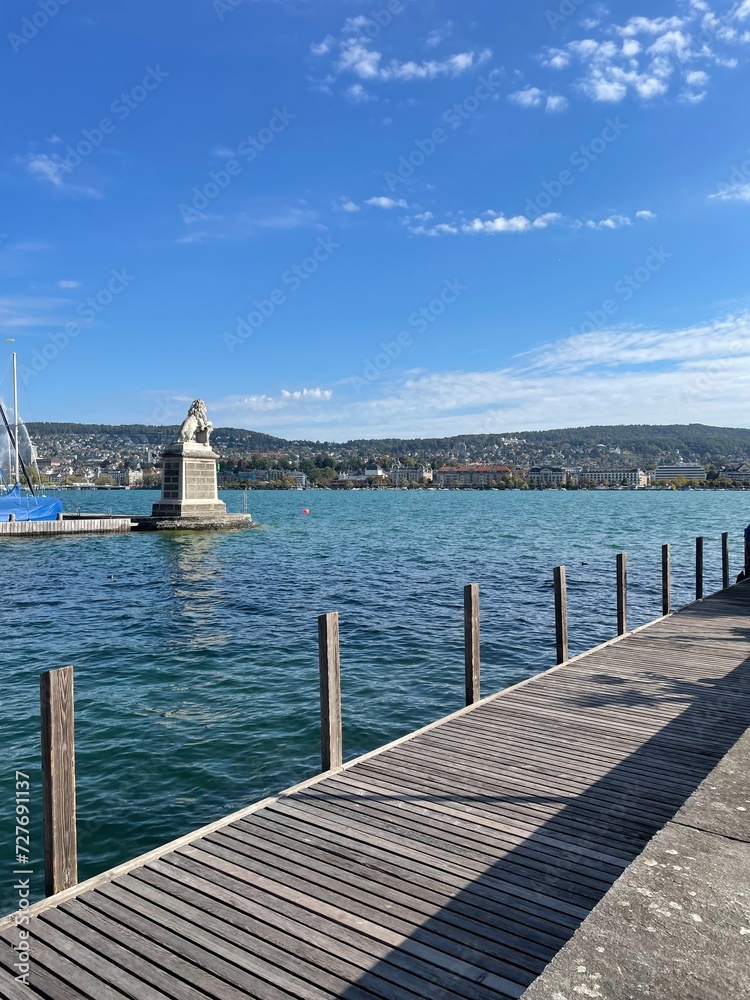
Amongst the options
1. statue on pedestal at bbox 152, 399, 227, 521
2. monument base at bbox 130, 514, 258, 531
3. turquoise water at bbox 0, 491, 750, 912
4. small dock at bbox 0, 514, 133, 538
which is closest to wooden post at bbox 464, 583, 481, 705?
turquoise water at bbox 0, 491, 750, 912

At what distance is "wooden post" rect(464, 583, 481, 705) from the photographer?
10125 mm

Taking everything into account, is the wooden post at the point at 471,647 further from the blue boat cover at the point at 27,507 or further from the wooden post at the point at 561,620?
the blue boat cover at the point at 27,507

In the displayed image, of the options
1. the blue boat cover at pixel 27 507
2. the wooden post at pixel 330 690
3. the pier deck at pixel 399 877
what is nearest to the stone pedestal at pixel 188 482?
the blue boat cover at pixel 27 507

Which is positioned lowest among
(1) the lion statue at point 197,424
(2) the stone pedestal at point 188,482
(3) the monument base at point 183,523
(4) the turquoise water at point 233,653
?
(4) the turquoise water at point 233,653

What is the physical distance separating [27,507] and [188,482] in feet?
40.0

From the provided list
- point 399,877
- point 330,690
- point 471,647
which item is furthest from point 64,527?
point 399,877

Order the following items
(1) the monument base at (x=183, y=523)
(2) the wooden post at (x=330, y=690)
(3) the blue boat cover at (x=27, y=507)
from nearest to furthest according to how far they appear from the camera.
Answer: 1. (2) the wooden post at (x=330, y=690)
2. (3) the blue boat cover at (x=27, y=507)
3. (1) the monument base at (x=183, y=523)

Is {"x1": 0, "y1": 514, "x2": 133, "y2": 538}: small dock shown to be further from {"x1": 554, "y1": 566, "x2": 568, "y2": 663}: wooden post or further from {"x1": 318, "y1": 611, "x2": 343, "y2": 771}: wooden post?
{"x1": 318, "y1": 611, "x2": 343, "y2": 771}: wooden post

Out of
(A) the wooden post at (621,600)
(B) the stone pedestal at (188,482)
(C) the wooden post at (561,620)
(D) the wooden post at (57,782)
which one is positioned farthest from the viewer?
(B) the stone pedestal at (188,482)

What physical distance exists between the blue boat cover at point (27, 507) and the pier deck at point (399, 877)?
175 ft

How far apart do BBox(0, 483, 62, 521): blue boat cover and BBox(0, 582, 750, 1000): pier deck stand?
53340 millimetres

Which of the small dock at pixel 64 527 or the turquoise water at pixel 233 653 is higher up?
the small dock at pixel 64 527

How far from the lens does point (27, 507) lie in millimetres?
54719

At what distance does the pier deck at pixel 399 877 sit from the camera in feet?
13.4
